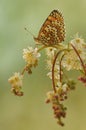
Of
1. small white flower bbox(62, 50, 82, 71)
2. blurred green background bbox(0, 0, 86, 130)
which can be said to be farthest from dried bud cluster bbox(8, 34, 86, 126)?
blurred green background bbox(0, 0, 86, 130)

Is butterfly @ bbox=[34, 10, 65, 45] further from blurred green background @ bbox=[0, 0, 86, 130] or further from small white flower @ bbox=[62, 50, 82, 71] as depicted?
blurred green background @ bbox=[0, 0, 86, 130]

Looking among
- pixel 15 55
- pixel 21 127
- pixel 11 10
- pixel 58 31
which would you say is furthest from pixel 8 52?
pixel 58 31

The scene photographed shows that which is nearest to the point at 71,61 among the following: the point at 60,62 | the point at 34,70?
the point at 60,62

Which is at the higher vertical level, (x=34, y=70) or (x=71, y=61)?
(x=34, y=70)

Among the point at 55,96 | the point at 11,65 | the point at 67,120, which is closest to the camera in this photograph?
the point at 55,96

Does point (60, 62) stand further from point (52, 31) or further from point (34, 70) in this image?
point (34, 70)

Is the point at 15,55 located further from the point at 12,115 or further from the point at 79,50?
the point at 79,50

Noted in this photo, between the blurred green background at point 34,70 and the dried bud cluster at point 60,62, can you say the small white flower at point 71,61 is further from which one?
the blurred green background at point 34,70

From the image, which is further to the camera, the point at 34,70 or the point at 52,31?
the point at 34,70
